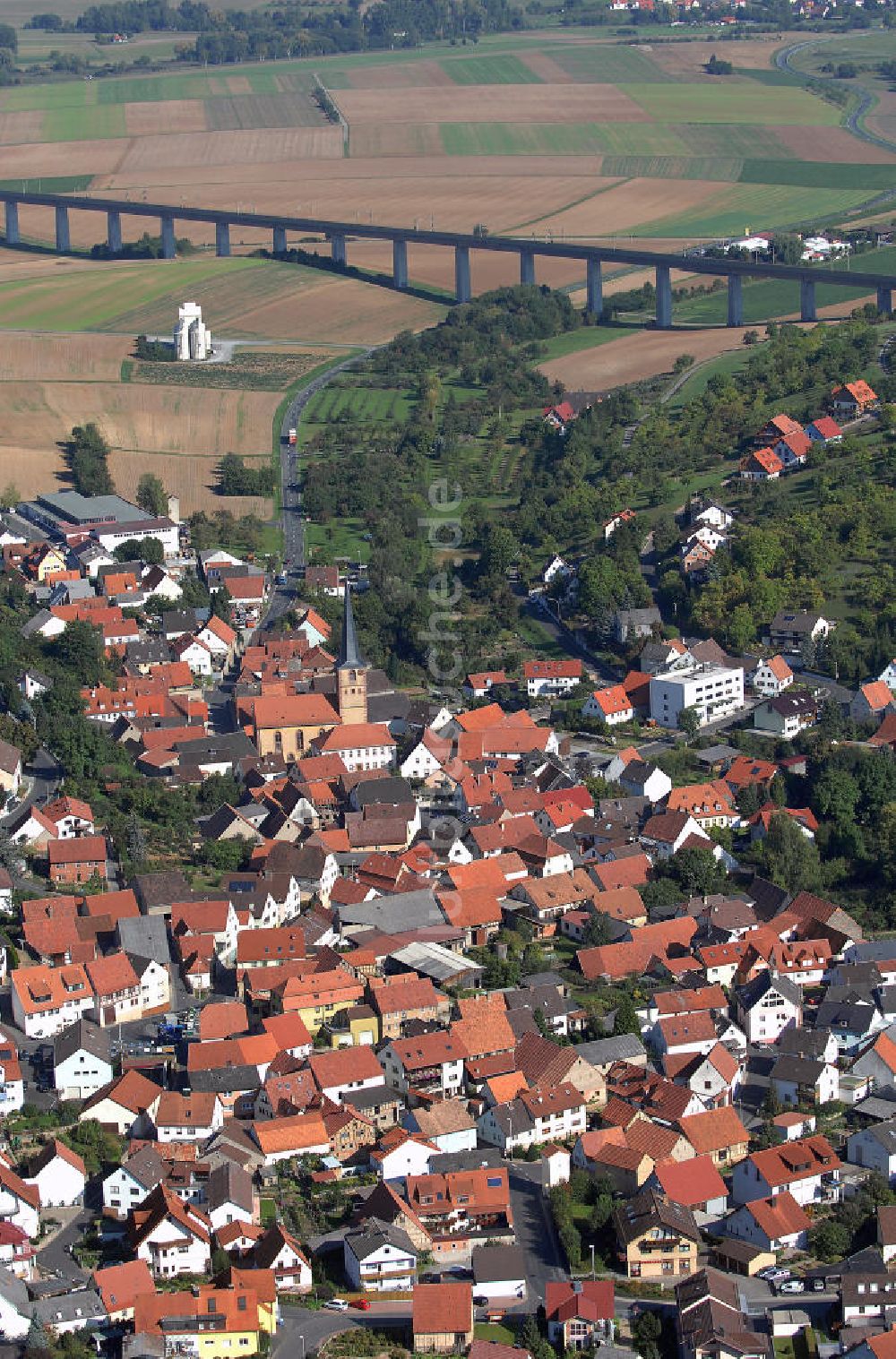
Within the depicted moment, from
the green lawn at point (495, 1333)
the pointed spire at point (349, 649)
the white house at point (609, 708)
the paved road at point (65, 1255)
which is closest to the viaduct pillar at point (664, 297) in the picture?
the white house at point (609, 708)

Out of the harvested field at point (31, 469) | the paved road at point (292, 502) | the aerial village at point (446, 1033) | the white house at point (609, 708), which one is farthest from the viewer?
the harvested field at point (31, 469)

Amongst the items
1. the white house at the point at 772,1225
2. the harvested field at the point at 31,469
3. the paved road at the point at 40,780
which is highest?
the white house at the point at 772,1225

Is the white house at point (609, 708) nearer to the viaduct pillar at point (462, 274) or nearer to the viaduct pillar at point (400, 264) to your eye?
the viaduct pillar at point (462, 274)

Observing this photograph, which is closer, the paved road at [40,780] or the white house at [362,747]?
the paved road at [40,780]

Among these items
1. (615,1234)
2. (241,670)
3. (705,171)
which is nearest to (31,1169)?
(615,1234)

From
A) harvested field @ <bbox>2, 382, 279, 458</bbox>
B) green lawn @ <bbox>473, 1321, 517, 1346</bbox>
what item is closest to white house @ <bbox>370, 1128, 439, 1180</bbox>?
green lawn @ <bbox>473, 1321, 517, 1346</bbox>

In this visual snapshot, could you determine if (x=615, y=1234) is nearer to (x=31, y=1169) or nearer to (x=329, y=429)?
(x=31, y=1169)
